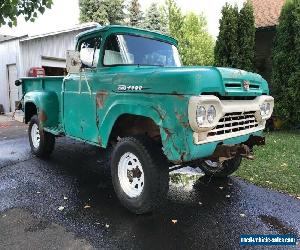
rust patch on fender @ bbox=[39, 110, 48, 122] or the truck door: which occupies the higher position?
the truck door

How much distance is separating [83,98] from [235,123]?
95.2 inches

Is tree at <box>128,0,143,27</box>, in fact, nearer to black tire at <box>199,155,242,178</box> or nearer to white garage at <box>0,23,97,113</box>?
white garage at <box>0,23,97,113</box>

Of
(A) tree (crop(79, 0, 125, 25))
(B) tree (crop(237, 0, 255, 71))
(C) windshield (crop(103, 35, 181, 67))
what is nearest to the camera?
(C) windshield (crop(103, 35, 181, 67))

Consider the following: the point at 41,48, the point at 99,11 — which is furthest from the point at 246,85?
the point at 99,11

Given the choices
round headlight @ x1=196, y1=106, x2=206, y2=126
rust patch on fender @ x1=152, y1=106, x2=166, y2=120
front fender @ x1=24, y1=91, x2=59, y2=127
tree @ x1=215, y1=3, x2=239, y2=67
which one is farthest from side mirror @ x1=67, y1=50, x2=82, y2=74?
tree @ x1=215, y1=3, x2=239, y2=67

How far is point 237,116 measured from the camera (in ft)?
14.0

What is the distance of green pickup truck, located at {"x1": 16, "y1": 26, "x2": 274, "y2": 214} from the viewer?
3698mm

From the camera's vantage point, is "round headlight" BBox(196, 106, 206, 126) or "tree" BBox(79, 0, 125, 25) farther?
"tree" BBox(79, 0, 125, 25)

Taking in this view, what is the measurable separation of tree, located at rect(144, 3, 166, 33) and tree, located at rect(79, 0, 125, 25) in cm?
412

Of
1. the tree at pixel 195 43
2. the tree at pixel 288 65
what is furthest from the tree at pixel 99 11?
the tree at pixel 288 65

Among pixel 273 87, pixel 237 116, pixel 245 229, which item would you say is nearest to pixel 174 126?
pixel 237 116

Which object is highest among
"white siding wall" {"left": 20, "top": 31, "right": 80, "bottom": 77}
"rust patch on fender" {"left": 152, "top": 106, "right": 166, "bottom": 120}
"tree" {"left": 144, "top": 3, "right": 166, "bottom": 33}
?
"tree" {"left": 144, "top": 3, "right": 166, "bottom": 33}

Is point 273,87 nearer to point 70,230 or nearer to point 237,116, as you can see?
point 237,116

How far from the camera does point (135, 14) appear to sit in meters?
38.5
